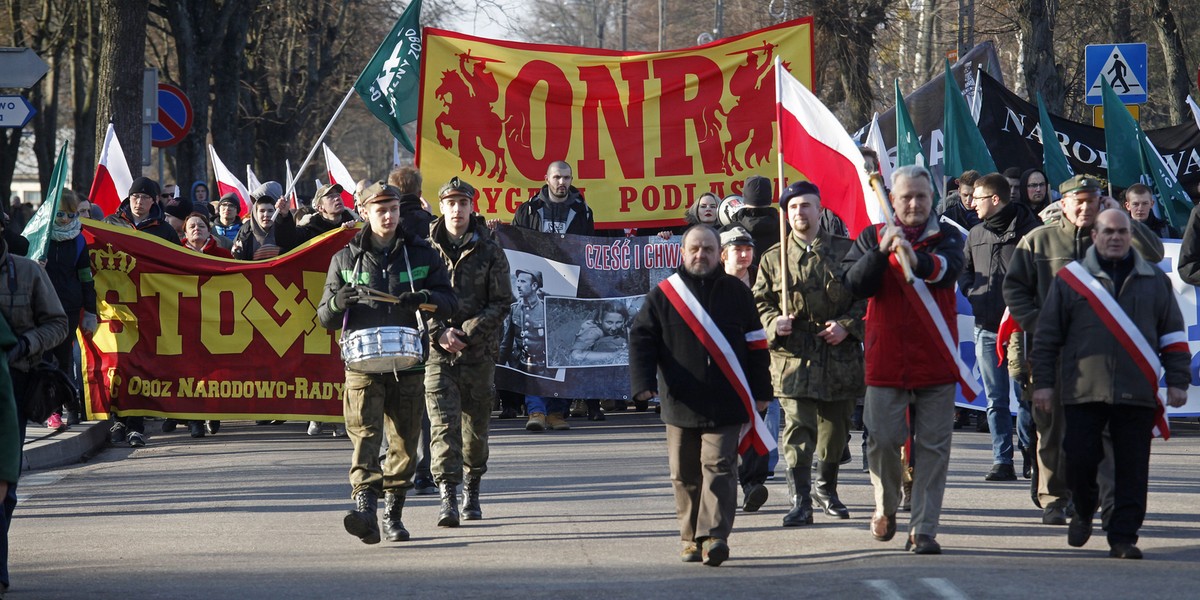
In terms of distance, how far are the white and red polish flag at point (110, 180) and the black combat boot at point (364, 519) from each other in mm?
7901

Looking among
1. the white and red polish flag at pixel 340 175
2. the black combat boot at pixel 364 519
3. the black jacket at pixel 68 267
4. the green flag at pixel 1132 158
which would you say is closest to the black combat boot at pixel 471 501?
the black combat boot at pixel 364 519

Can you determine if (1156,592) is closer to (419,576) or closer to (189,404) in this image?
(419,576)

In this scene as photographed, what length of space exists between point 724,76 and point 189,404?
543 centimetres

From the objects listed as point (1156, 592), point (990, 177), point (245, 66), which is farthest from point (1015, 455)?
point (245, 66)

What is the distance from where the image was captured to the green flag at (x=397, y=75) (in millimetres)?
15539

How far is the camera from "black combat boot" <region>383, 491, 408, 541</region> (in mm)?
8797

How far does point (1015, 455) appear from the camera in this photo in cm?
1259

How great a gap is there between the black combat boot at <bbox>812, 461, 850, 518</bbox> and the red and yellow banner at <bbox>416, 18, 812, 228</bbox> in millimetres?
5937

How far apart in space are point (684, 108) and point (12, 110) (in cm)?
566

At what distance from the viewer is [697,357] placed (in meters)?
7.96

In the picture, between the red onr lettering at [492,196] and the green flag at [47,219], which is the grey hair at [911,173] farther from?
the red onr lettering at [492,196]

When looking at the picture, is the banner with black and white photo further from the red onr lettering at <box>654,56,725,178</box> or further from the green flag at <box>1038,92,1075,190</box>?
the green flag at <box>1038,92,1075,190</box>

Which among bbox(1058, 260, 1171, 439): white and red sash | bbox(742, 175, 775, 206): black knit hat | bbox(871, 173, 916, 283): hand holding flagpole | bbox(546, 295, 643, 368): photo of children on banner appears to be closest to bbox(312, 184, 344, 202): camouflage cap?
bbox(546, 295, 643, 368): photo of children on banner

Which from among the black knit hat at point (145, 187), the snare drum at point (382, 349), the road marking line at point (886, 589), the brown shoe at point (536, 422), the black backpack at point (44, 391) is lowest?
the road marking line at point (886, 589)
